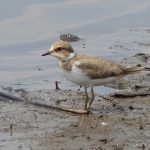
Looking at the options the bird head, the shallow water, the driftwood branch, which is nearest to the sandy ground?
the driftwood branch

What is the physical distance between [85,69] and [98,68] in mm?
217

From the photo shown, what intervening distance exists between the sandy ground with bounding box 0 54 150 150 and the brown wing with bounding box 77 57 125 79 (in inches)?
19.1

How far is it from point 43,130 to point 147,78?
2.90 m

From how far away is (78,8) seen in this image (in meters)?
15.0

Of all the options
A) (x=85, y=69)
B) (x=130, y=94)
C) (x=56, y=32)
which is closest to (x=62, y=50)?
(x=85, y=69)

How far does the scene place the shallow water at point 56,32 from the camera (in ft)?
39.2

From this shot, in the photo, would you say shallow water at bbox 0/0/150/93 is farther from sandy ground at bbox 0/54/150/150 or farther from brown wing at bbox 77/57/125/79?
brown wing at bbox 77/57/125/79

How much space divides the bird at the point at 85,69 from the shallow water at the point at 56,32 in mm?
1507

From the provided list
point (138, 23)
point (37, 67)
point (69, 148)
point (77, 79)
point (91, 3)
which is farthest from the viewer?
point (91, 3)

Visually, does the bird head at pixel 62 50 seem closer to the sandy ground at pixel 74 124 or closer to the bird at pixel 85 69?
the bird at pixel 85 69

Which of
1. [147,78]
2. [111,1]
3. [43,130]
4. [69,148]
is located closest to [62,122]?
[43,130]

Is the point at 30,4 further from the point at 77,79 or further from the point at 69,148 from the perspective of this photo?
the point at 69,148

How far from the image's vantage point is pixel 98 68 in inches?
377

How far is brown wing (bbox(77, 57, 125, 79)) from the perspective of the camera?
9484 mm
